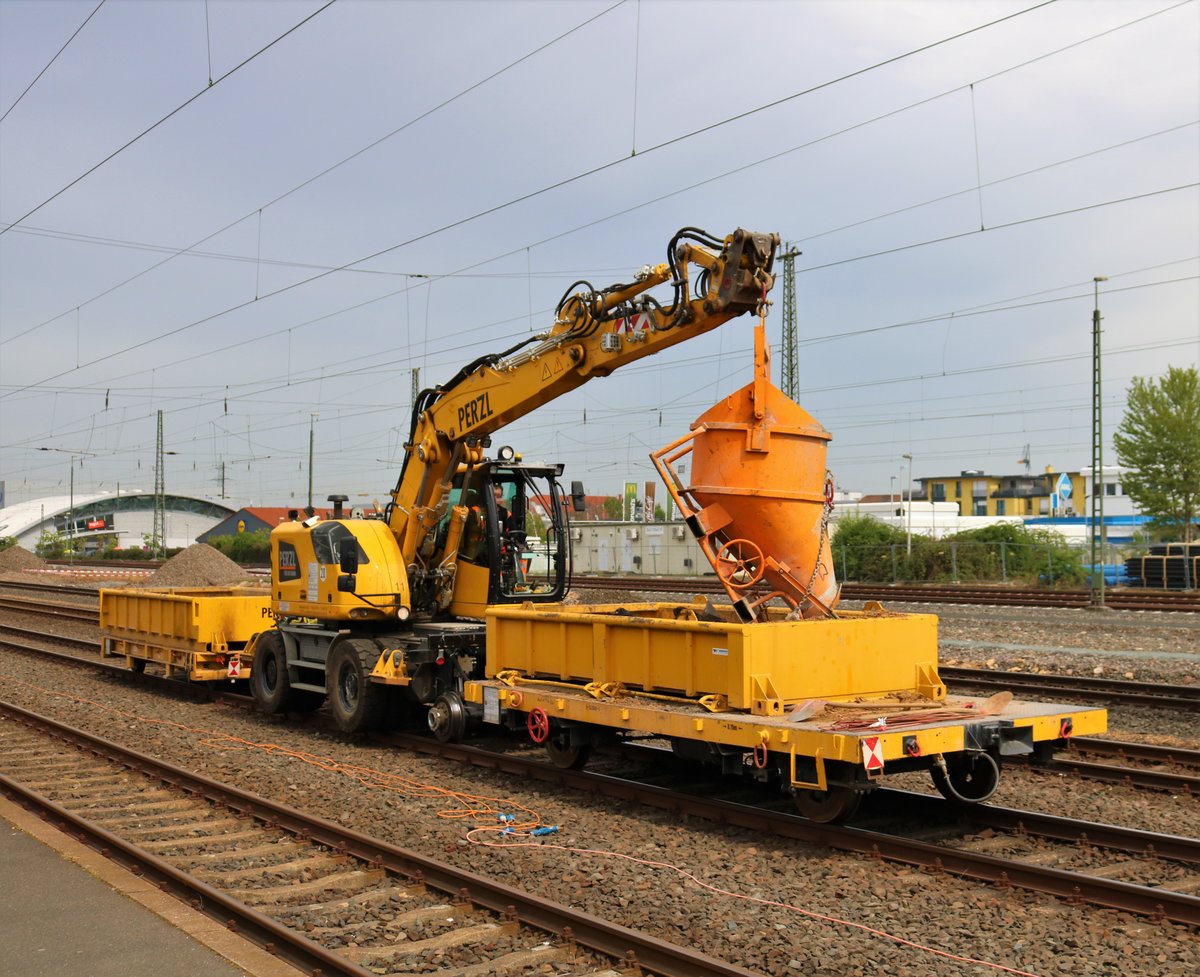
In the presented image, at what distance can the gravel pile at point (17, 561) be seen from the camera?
6555 centimetres

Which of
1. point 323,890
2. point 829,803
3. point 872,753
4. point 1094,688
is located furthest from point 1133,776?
point 323,890

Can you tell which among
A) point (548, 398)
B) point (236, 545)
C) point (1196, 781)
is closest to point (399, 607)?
point (548, 398)

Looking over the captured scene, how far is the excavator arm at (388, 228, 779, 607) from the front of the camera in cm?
963

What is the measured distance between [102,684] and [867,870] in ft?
51.2

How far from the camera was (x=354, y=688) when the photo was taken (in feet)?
44.1

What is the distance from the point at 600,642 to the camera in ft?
32.7

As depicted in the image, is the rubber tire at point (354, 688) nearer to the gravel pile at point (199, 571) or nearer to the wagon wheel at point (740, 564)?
the wagon wheel at point (740, 564)

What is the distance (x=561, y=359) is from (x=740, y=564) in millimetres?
3342

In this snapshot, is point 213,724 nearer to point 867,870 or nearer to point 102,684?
point 102,684

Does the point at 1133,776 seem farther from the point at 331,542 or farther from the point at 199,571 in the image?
the point at 199,571

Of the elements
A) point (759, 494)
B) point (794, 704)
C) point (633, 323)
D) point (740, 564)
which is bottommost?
point (794, 704)

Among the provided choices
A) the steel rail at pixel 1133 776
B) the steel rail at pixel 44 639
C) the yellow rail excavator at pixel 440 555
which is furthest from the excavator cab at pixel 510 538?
the steel rail at pixel 44 639

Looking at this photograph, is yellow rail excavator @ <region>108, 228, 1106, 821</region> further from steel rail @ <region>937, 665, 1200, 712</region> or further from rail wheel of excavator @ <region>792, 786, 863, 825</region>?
steel rail @ <region>937, 665, 1200, 712</region>

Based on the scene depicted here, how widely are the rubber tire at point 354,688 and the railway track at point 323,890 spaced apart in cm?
250
